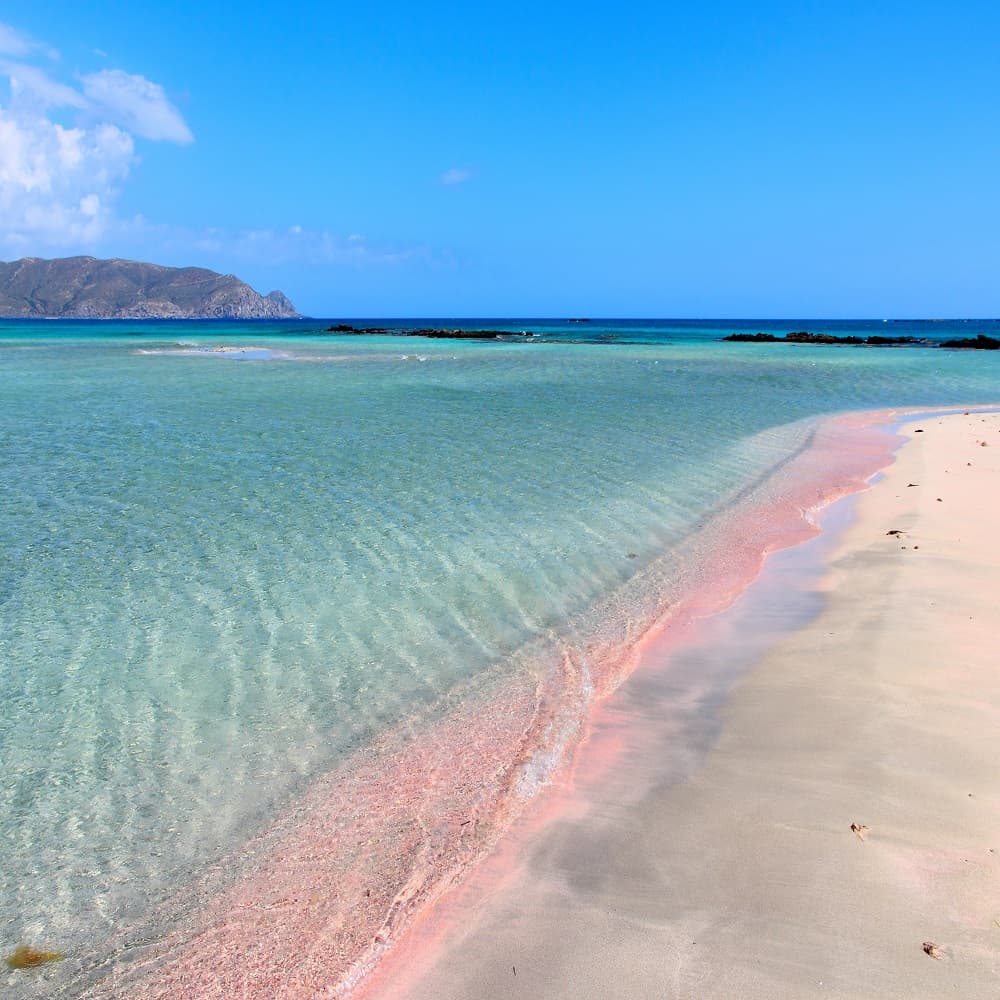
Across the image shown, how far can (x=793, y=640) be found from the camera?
22.7 ft

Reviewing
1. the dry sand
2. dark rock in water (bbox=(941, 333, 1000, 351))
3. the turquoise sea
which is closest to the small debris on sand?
the turquoise sea

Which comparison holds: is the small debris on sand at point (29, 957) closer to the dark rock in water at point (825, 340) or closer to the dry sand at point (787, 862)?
the dry sand at point (787, 862)

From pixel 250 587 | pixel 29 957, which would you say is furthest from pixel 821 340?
pixel 29 957

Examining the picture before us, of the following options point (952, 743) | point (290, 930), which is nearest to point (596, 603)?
point (952, 743)

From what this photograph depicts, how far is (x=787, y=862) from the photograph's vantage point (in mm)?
3883

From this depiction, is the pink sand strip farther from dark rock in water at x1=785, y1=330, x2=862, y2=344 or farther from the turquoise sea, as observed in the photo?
dark rock in water at x1=785, y1=330, x2=862, y2=344

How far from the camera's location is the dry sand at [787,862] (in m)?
3.24

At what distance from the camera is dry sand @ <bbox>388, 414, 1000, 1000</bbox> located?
3.24 metres

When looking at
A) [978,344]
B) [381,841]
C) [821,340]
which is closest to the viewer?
[381,841]

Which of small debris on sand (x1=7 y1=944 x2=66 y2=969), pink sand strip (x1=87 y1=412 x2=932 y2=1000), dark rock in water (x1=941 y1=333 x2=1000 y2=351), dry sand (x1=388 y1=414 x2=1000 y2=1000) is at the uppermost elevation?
dark rock in water (x1=941 y1=333 x2=1000 y2=351)

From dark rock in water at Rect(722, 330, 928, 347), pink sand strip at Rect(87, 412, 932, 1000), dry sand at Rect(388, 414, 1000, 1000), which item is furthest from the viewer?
dark rock in water at Rect(722, 330, 928, 347)

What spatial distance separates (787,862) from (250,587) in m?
5.75

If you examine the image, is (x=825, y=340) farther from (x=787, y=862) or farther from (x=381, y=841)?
(x=381, y=841)

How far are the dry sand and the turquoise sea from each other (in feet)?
5.45
